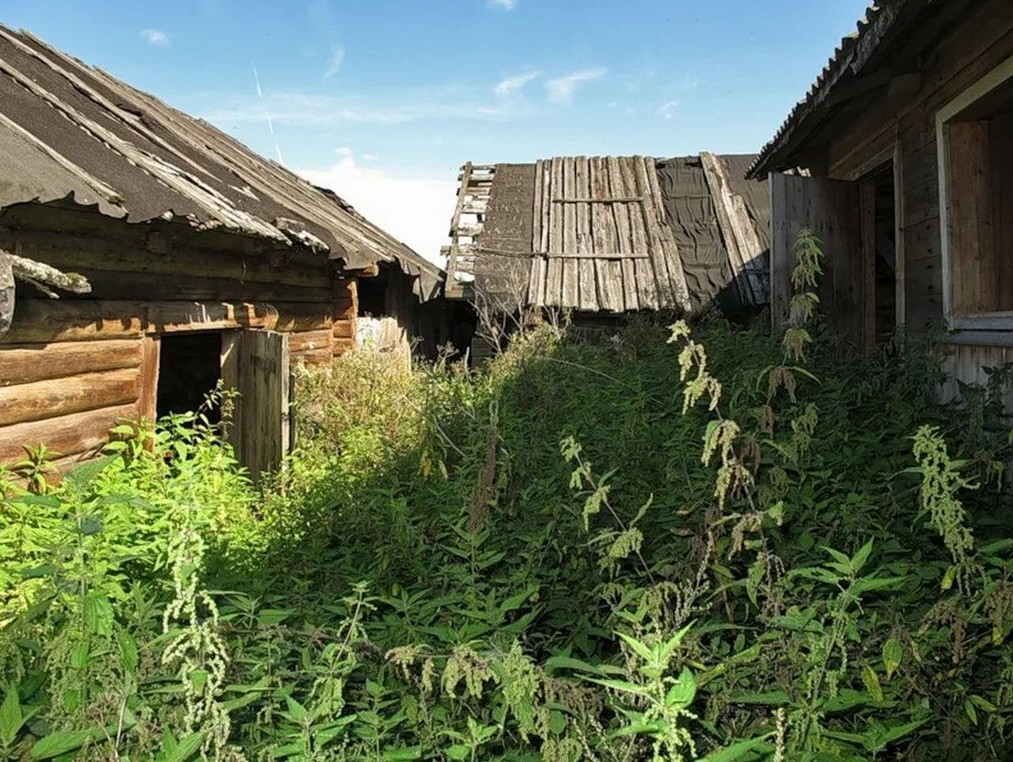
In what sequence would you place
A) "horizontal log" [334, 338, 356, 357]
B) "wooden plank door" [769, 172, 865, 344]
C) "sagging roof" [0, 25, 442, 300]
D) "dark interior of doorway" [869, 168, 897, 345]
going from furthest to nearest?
"horizontal log" [334, 338, 356, 357] → "dark interior of doorway" [869, 168, 897, 345] → "wooden plank door" [769, 172, 865, 344] → "sagging roof" [0, 25, 442, 300]

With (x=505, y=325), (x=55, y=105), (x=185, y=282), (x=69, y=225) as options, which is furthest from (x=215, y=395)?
(x=505, y=325)

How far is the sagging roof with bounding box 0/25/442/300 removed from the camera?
4.73 metres

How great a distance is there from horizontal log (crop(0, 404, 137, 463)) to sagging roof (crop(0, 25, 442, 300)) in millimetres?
1543

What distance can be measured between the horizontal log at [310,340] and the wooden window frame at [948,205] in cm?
625

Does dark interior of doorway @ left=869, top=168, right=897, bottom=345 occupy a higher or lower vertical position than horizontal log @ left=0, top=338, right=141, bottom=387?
higher

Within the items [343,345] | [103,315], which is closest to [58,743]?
[103,315]

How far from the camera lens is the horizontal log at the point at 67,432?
16.0 ft

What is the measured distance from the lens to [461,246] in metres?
11.7

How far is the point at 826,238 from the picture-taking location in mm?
6691

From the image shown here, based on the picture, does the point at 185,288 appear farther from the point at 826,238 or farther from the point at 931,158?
the point at 931,158

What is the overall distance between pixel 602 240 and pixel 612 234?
244 mm

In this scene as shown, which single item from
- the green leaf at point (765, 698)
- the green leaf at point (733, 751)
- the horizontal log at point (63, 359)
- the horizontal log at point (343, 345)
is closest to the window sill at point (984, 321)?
the green leaf at point (765, 698)

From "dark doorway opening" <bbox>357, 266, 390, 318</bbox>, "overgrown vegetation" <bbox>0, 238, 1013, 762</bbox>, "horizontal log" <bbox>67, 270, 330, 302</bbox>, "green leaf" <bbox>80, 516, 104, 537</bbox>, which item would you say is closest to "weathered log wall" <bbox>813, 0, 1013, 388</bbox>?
"overgrown vegetation" <bbox>0, 238, 1013, 762</bbox>

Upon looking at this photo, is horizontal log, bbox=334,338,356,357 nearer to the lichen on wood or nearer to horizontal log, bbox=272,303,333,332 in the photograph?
horizontal log, bbox=272,303,333,332
